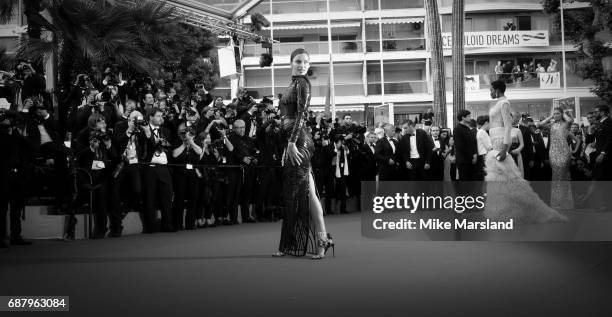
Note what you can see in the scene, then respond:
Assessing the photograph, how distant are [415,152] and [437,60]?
16.0 feet

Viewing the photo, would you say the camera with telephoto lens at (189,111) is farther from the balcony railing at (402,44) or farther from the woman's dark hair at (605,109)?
the balcony railing at (402,44)

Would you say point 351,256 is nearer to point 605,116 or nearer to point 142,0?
point 142,0

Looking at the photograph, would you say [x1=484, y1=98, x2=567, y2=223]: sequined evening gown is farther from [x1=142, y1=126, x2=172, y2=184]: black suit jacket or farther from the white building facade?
the white building facade

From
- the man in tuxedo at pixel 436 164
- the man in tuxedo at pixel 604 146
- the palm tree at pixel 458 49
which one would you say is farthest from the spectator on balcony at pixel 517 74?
the man in tuxedo at pixel 604 146

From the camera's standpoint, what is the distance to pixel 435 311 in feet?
19.7

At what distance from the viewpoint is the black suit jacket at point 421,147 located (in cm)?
2289

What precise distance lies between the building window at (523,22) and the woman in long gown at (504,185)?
5133 cm

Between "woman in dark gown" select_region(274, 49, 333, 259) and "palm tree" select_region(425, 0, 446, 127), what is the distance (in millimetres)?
17381

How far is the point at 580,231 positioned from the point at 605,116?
243 inches

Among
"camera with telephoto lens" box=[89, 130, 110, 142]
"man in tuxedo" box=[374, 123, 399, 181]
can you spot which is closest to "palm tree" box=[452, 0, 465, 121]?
"man in tuxedo" box=[374, 123, 399, 181]

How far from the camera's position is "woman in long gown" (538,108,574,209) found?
18.3 m

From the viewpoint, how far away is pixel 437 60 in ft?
88.3

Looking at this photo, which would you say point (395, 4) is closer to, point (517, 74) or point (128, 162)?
point (517, 74)

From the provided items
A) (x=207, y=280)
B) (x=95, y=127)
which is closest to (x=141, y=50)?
(x=95, y=127)
